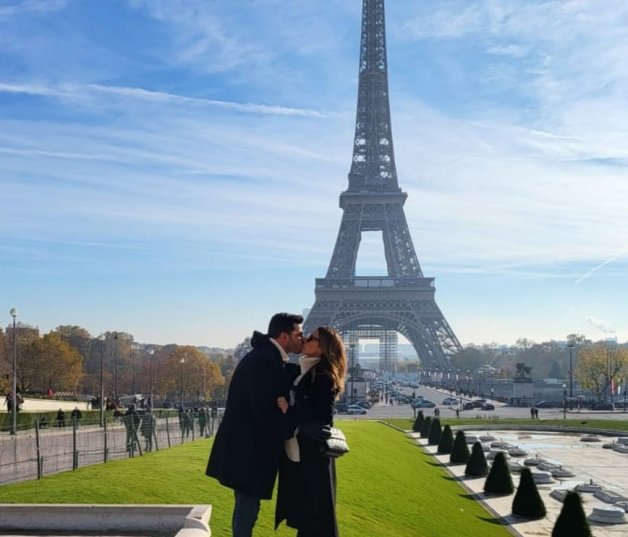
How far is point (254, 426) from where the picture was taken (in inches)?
250

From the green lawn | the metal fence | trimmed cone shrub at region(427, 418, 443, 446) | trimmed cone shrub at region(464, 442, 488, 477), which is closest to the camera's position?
the green lawn

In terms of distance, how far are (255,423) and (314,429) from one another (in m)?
0.55

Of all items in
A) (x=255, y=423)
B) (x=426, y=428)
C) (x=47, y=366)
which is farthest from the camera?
(x=47, y=366)

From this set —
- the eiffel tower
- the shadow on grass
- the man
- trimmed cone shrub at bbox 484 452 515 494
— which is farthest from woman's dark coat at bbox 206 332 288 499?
the eiffel tower

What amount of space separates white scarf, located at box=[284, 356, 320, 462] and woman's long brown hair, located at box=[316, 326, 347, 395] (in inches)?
3.6

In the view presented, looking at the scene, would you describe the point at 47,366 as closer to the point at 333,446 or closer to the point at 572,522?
the point at 572,522

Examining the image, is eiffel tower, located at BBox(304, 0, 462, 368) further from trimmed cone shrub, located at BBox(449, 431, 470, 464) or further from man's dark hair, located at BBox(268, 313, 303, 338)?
man's dark hair, located at BBox(268, 313, 303, 338)

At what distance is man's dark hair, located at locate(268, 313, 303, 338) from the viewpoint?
21.3 ft

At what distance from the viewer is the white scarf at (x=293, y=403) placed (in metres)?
6.21

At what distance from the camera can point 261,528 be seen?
10305 mm

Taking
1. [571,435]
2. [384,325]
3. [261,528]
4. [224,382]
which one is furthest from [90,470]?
[384,325]

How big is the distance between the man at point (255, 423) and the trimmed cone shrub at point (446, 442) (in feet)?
95.9

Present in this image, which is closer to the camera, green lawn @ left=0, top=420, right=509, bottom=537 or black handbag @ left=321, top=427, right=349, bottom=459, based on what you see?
black handbag @ left=321, top=427, right=349, bottom=459

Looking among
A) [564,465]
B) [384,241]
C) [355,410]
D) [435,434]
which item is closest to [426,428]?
[435,434]
